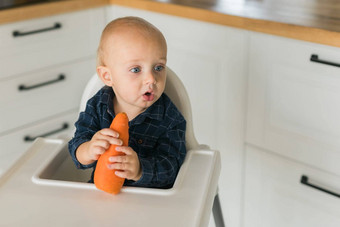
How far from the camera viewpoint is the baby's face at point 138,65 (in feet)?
3.18

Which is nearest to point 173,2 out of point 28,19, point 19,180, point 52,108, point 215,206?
point 28,19

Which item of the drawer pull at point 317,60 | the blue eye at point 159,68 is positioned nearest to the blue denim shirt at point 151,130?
the blue eye at point 159,68

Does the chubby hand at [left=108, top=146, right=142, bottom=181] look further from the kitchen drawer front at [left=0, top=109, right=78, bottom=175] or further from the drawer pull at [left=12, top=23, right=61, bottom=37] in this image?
the drawer pull at [left=12, top=23, right=61, bottom=37]

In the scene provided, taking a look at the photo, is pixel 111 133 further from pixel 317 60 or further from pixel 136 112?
pixel 317 60

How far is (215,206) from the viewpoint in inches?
48.1

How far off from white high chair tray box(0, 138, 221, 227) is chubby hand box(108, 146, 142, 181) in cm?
4

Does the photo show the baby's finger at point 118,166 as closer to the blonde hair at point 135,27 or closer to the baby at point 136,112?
the baby at point 136,112

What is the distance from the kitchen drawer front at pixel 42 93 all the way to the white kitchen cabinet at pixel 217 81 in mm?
351

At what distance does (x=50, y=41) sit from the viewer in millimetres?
1787

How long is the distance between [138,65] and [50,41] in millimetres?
895

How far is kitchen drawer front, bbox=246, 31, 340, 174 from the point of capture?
4.38ft

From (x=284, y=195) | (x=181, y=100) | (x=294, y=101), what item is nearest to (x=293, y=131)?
(x=294, y=101)

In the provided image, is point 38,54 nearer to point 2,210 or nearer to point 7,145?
point 7,145

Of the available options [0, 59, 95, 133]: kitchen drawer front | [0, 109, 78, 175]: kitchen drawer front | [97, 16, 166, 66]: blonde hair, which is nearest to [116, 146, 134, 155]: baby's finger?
[97, 16, 166, 66]: blonde hair
